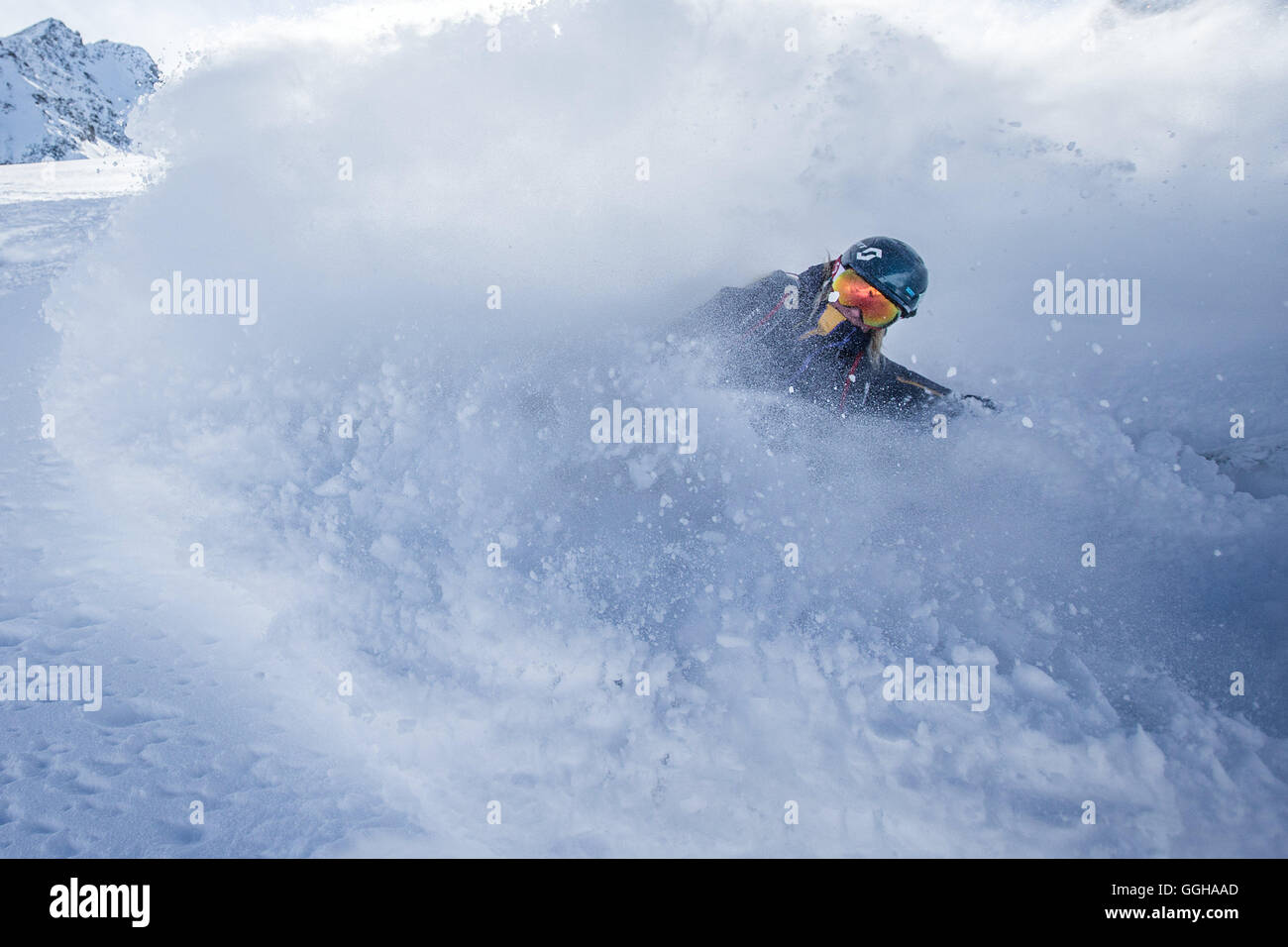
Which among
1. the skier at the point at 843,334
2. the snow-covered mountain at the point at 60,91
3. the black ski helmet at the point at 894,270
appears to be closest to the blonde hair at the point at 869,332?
the skier at the point at 843,334

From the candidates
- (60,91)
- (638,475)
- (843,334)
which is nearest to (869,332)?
(843,334)

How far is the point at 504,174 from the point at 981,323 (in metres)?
6.00

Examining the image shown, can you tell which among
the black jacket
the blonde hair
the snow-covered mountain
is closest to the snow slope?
the black jacket

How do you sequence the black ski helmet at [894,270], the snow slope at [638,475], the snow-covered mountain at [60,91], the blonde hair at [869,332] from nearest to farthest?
the snow slope at [638,475] < the black ski helmet at [894,270] < the blonde hair at [869,332] < the snow-covered mountain at [60,91]

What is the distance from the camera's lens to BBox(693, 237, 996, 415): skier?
4254mm

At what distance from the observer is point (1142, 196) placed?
7.32 meters

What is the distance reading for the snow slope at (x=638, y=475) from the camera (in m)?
2.87

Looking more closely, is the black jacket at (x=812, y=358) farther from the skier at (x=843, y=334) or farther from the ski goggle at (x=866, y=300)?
the ski goggle at (x=866, y=300)

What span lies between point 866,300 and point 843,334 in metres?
0.28

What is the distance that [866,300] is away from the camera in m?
4.28

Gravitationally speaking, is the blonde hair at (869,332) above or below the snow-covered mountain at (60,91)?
below
